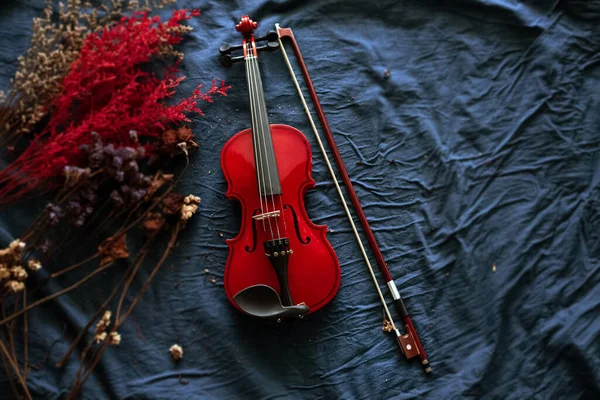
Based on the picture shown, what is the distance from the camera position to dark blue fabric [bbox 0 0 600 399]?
1574 millimetres

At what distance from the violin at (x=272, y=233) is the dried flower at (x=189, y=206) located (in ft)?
0.40

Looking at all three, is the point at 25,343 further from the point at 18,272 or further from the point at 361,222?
the point at 361,222

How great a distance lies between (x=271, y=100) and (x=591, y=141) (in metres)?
1.08

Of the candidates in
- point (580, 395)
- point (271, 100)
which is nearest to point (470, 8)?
point (271, 100)

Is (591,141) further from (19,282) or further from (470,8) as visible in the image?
(19,282)

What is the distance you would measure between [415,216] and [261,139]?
558 millimetres

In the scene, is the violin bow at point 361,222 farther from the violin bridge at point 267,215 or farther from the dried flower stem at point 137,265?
the dried flower stem at point 137,265

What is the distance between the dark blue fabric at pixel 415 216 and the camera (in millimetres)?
1574

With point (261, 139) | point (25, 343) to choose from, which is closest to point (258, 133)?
point (261, 139)

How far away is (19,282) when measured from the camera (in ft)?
4.45

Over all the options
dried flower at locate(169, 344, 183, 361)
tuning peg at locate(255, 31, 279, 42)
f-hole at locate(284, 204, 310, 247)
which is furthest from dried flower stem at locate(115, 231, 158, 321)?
tuning peg at locate(255, 31, 279, 42)

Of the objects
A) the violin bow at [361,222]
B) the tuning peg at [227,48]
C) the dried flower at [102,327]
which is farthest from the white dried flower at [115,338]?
the tuning peg at [227,48]

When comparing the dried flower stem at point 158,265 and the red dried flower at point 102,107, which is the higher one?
the red dried flower at point 102,107

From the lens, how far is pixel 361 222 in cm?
169
